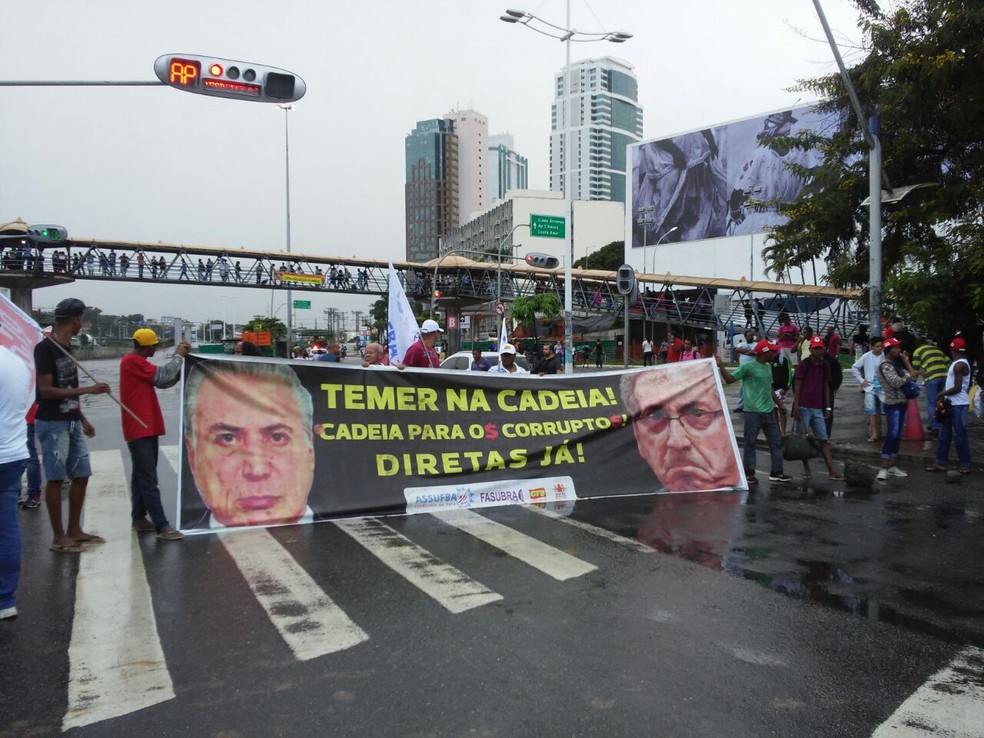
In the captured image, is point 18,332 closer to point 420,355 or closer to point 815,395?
point 420,355

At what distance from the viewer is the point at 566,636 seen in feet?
14.1

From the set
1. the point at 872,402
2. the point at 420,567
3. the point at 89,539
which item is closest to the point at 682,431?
the point at 420,567

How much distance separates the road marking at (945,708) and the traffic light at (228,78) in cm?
1021

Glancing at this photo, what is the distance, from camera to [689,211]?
77438mm

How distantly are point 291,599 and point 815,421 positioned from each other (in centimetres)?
727

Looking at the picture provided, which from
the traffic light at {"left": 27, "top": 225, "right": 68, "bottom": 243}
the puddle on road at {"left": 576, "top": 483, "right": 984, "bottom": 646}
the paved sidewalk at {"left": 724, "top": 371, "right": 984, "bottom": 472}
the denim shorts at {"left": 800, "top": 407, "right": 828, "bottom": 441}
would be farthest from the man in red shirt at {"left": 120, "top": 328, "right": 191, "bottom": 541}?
the traffic light at {"left": 27, "top": 225, "right": 68, "bottom": 243}

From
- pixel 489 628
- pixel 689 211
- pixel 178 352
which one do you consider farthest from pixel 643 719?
pixel 689 211

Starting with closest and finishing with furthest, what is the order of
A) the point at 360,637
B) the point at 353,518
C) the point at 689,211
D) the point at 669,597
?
the point at 360,637 < the point at 669,597 < the point at 353,518 < the point at 689,211

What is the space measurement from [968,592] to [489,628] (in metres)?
3.31

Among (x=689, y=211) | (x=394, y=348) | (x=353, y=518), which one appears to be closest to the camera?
(x=353, y=518)

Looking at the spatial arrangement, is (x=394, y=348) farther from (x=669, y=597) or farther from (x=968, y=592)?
(x=968, y=592)

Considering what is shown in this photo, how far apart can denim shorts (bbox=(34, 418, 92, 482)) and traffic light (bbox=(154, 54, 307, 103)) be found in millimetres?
6099

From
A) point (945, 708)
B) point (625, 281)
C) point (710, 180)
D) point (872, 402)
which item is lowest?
point (945, 708)

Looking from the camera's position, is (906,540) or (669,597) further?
(906,540)
